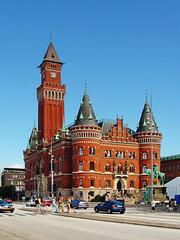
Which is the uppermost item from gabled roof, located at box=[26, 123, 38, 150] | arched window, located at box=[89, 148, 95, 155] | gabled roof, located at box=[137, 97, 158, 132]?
gabled roof, located at box=[137, 97, 158, 132]

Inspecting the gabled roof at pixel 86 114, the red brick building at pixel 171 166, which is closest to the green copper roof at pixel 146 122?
the gabled roof at pixel 86 114

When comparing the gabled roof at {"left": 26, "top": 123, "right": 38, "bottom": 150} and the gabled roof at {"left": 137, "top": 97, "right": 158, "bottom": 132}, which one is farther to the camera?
the gabled roof at {"left": 26, "top": 123, "right": 38, "bottom": 150}

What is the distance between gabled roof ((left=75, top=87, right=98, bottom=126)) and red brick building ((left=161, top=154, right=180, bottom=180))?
3447cm

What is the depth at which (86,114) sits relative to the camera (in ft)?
261

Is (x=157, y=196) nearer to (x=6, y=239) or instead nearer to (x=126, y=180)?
(x=126, y=180)

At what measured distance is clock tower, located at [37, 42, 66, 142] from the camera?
93.6 m

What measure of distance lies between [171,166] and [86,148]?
38684mm

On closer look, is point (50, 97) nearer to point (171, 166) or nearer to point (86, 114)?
point (86, 114)

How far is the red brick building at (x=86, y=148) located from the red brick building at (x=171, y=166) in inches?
805

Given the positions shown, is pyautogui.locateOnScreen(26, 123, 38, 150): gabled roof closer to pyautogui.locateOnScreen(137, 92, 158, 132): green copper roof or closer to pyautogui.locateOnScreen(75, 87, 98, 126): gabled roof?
pyautogui.locateOnScreen(75, 87, 98, 126): gabled roof

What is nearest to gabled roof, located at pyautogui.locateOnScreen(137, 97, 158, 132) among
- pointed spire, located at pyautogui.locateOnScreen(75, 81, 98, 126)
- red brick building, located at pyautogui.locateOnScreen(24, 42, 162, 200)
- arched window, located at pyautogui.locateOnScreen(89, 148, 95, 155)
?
red brick building, located at pyautogui.locateOnScreen(24, 42, 162, 200)

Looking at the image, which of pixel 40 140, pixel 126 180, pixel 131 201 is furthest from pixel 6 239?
pixel 40 140

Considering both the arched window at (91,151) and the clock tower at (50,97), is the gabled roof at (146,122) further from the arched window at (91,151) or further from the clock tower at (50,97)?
the clock tower at (50,97)

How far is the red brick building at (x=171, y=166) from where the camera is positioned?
104312 mm
